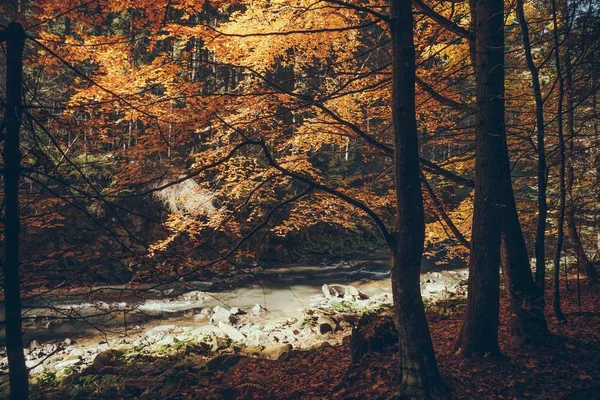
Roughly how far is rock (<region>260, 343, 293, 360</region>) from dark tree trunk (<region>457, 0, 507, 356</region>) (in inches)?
162

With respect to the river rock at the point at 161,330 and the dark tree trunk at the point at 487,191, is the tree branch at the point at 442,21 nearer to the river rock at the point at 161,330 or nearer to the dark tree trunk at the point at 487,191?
the dark tree trunk at the point at 487,191

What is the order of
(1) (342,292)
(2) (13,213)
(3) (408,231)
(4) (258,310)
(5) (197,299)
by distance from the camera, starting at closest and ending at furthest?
1. (2) (13,213)
2. (3) (408,231)
3. (4) (258,310)
4. (5) (197,299)
5. (1) (342,292)

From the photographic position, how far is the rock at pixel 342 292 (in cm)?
1484

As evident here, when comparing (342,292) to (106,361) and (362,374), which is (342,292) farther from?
(362,374)

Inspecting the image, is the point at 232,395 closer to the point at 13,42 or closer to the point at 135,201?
the point at 13,42

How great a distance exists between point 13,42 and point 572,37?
9.80 m

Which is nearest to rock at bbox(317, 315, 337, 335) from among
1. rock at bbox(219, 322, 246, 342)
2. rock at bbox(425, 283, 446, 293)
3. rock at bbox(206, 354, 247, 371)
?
rock at bbox(219, 322, 246, 342)

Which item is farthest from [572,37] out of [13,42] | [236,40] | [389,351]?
[13,42]

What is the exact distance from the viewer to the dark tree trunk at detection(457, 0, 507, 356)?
5.42m

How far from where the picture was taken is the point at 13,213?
3.66m

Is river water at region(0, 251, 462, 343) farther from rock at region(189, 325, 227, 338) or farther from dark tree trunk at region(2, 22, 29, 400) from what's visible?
dark tree trunk at region(2, 22, 29, 400)

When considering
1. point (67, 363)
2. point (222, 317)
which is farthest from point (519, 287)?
point (67, 363)

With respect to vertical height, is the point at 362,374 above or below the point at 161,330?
above

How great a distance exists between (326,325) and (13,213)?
27.6 ft
